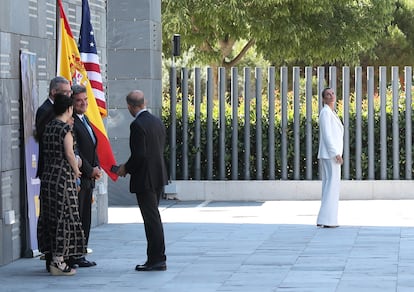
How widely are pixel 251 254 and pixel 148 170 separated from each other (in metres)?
2.16

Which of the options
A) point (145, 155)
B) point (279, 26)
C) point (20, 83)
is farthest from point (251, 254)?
point (279, 26)

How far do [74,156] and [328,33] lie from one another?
27.3 m

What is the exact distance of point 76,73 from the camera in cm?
1611

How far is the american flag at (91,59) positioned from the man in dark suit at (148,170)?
3272 mm

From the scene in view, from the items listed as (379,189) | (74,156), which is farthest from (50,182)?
(379,189)

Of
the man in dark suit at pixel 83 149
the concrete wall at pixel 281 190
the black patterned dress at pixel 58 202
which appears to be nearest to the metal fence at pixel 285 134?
the concrete wall at pixel 281 190

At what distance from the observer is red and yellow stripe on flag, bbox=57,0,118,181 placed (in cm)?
1574

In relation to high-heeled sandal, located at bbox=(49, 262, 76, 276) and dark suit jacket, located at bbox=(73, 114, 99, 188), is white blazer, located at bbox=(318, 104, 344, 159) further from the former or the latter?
high-heeled sandal, located at bbox=(49, 262, 76, 276)

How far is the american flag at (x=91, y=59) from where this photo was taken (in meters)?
16.9

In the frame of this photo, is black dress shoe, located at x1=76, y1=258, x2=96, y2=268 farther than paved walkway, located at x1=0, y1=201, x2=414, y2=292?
Yes

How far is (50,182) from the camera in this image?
13211 mm

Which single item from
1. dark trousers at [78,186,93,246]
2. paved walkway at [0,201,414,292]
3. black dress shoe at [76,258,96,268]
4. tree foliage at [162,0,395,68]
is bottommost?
paved walkway at [0,201,414,292]

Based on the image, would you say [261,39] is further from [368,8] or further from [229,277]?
[229,277]

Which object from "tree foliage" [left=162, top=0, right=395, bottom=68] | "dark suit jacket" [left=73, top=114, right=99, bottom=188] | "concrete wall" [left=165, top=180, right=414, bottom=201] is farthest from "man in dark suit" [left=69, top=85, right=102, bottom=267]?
"tree foliage" [left=162, top=0, right=395, bottom=68]
